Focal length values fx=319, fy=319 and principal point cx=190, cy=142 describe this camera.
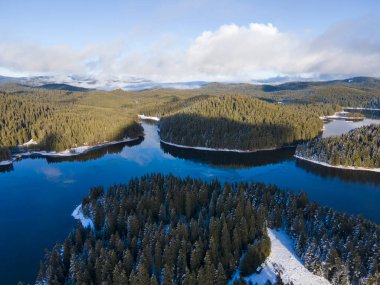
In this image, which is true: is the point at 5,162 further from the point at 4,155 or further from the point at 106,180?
the point at 106,180

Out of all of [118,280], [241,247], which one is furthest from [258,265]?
[118,280]

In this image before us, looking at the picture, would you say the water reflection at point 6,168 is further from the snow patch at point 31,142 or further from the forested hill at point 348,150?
the forested hill at point 348,150

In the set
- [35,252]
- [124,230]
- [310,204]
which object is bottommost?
[35,252]

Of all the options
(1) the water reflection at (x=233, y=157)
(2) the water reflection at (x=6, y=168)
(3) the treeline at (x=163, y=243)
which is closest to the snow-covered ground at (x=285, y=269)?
(3) the treeline at (x=163, y=243)

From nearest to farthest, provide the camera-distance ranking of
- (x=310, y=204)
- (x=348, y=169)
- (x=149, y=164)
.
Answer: (x=310, y=204)
(x=348, y=169)
(x=149, y=164)

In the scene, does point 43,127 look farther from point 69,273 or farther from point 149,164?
point 69,273

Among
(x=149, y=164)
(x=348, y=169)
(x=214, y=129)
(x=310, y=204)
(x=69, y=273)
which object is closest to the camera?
(x=69, y=273)

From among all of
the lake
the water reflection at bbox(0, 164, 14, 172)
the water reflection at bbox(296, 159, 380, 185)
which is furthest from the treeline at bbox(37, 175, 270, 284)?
the water reflection at bbox(0, 164, 14, 172)

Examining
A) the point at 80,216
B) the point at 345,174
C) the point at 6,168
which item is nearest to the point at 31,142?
the point at 6,168
